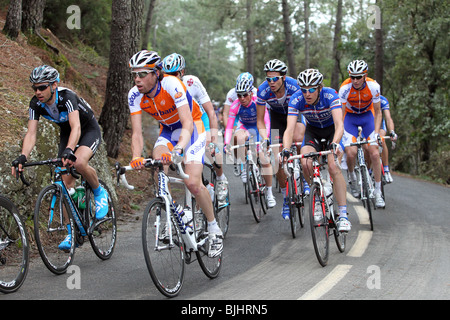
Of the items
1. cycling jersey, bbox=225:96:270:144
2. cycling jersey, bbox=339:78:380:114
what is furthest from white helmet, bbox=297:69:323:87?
cycling jersey, bbox=225:96:270:144

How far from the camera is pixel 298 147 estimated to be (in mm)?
10453

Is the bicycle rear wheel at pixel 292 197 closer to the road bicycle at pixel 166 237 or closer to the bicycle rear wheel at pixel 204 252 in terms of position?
the bicycle rear wheel at pixel 204 252

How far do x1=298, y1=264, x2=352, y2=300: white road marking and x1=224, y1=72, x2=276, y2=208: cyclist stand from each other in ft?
11.8

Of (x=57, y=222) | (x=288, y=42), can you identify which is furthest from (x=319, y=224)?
(x=288, y=42)

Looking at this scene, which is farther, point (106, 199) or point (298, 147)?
point (298, 147)

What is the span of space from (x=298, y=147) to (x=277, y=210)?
1508 millimetres

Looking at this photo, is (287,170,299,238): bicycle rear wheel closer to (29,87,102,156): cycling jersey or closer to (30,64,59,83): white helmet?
(29,87,102,156): cycling jersey

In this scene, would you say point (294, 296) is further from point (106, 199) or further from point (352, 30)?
point (352, 30)

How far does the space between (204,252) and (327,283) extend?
144 centimetres

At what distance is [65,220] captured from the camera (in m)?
6.73

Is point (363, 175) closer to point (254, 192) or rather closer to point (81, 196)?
point (254, 192)

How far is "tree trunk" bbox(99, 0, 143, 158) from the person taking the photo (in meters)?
12.5

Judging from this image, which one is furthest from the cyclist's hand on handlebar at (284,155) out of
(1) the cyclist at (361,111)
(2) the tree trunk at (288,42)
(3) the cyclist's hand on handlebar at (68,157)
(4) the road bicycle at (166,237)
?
(2) the tree trunk at (288,42)
